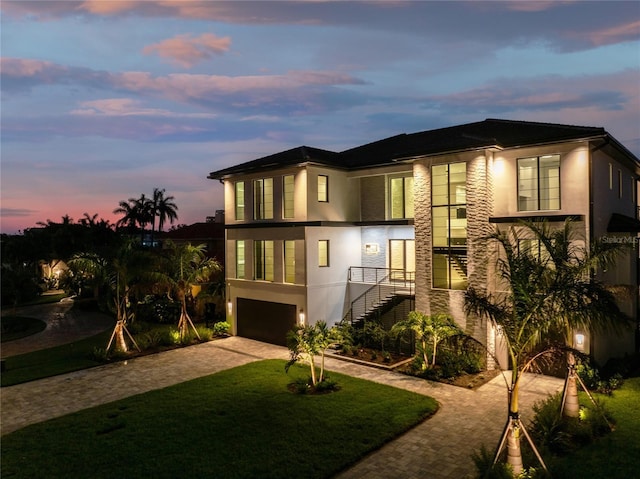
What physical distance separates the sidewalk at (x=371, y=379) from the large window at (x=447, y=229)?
13.9 feet

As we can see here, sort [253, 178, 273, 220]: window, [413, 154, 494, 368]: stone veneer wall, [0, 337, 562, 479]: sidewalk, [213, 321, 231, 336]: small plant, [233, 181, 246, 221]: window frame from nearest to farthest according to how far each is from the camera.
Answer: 1. [0, 337, 562, 479]: sidewalk
2. [413, 154, 494, 368]: stone veneer wall
3. [253, 178, 273, 220]: window
4. [213, 321, 231, 336]: small plant
5. [233, 181, 246, 221]: window frame

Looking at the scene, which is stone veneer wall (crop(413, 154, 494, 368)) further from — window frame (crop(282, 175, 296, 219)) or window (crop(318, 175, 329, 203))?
window frame (crop(282, 175, 296, 219))

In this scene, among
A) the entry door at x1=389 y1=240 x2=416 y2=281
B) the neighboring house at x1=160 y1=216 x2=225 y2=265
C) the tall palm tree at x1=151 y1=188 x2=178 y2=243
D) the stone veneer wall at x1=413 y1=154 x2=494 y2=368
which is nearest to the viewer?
the stone veneer wall at x1=413 y1=154 x2=494 y2=368

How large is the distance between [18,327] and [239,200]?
53.4ft

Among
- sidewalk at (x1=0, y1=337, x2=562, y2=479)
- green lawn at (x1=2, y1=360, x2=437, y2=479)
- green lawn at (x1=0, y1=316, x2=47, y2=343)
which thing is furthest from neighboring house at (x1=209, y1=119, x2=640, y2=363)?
green lawn at (x1=0, y1=316, x2=47, y2=343)

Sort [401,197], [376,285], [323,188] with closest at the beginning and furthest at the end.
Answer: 1. [376,285]
2. [323,188]
3. [401,197]

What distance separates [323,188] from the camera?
21484 millimetres

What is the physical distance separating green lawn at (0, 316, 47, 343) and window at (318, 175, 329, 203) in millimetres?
18889

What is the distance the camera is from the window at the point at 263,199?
22.2 m

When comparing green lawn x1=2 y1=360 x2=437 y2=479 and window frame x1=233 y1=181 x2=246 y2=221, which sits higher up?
window frame x1=233 y1=181 x2=246 y2=221

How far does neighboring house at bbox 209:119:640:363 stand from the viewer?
15.7m

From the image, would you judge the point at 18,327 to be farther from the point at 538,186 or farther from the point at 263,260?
the point at 538,186

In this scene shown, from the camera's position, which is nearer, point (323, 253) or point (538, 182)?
point (538, 182)

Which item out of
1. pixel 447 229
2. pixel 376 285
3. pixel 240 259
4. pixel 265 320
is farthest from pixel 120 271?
pixel 447 229
